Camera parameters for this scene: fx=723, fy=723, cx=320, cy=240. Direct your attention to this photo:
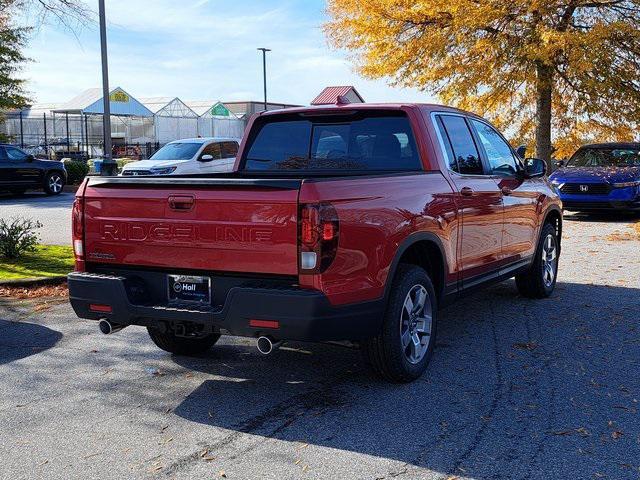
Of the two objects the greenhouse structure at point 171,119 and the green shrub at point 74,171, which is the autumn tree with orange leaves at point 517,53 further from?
the greenhouse structure at point 171,119

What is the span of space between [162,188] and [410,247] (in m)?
1.71

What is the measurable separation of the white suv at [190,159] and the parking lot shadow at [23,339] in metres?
13.3

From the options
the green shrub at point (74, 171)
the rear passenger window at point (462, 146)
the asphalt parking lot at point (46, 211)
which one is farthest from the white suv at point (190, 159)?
the rear passenger window at point (462, 146)

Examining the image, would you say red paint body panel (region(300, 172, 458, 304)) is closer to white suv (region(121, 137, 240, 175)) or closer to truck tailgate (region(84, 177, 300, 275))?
truck tailgate (region(84, 177, 300, 275))

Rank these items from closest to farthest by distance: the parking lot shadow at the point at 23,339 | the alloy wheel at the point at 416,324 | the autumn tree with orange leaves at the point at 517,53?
the alloy wheel at the point at 416,324 → the parking lot shadow at the point at 23,339 → the autumn tree with orange leaves at the point at 517,53

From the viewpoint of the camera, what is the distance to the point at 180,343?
221 inches

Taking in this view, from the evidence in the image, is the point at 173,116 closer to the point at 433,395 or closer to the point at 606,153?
the point at 606,153

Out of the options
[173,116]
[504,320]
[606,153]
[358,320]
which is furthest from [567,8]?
[173,116]

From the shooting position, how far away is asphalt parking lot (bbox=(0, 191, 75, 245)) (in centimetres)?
1281

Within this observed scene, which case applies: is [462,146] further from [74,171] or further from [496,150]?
[74,171]

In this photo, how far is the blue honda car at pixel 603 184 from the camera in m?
15.1

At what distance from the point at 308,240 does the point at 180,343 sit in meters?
2.00

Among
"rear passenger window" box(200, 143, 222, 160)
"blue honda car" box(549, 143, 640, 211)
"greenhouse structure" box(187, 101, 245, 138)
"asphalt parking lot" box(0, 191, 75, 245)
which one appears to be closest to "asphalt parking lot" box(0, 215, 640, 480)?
"asphalt parking lot" box(0, 191, 75, 245)

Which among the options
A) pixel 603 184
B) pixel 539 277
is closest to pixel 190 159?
pixel 603 184
